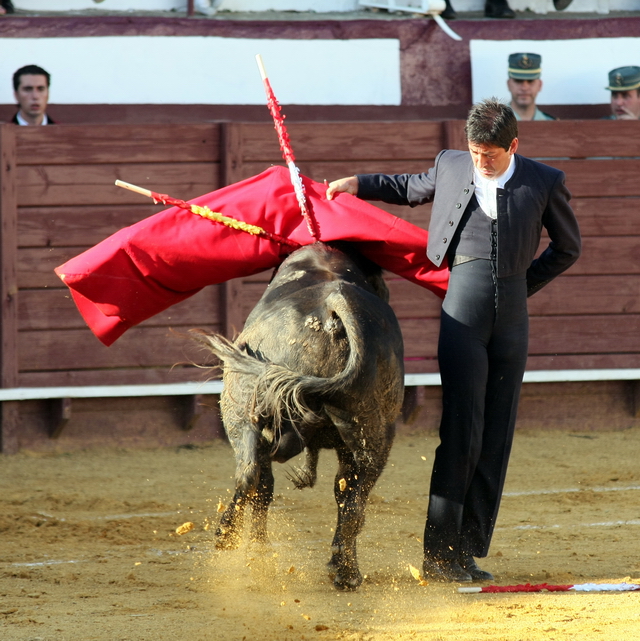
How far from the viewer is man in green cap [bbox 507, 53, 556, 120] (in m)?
6.95

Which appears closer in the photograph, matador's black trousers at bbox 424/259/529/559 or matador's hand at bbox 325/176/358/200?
matador's black trousers at bbox 424/259/529/559

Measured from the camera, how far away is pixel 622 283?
7.02 meters

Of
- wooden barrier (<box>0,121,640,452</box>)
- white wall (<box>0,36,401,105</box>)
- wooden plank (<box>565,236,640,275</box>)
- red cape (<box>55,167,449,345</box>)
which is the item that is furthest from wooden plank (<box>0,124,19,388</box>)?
wooden plank (<box>565,236,640,275</box>)

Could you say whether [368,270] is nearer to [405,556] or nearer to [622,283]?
[405,556]

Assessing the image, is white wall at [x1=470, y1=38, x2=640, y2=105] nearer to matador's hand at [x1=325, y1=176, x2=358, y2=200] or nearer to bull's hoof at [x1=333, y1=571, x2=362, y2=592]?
matador's hand at [x1=325, y1=176, x2=358, y2=200]

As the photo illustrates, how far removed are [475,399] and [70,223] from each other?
3608mm

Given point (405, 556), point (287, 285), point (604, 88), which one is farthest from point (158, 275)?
point (604, 88)

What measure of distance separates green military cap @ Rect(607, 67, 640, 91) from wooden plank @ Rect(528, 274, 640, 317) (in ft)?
4.22

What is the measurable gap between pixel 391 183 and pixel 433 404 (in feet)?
10.3

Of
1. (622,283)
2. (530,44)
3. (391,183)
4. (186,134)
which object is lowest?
(622,283)

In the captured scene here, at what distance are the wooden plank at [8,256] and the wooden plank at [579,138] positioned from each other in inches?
127

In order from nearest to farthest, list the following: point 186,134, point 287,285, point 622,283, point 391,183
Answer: point 287,285 < point 391,183 < point 186,134 < point 622,283

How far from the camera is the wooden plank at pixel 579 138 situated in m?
6.91

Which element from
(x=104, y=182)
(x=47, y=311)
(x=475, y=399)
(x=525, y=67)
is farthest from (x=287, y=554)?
(x=525, y=67)
